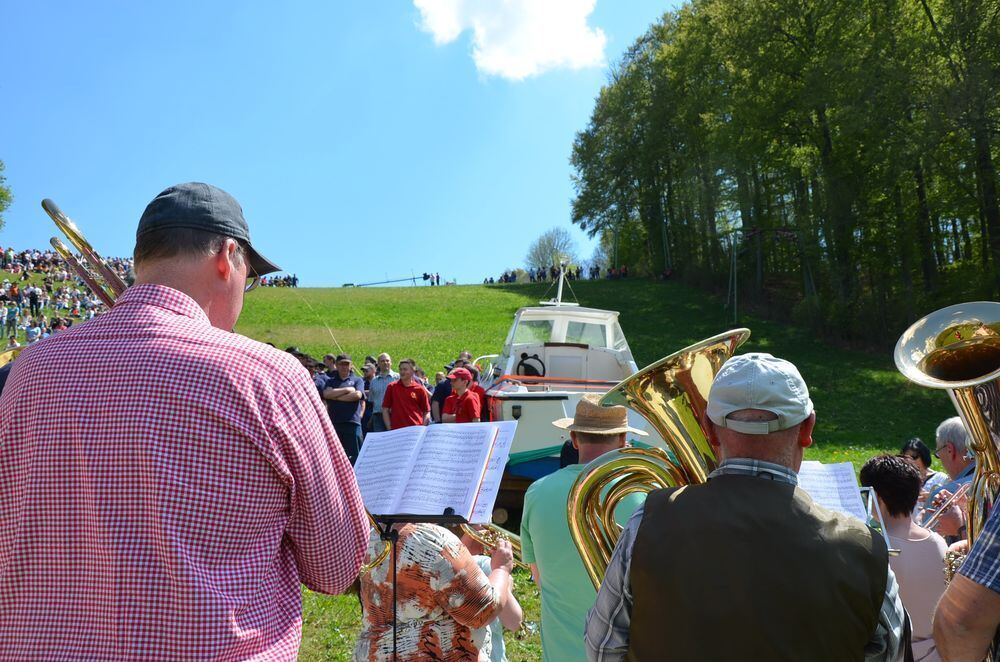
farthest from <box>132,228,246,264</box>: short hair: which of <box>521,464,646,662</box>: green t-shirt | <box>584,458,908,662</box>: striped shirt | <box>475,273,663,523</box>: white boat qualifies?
<box>475,273,663,523</box>: white boat

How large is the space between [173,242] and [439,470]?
1250mm

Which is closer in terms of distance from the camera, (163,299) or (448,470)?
(163,299)

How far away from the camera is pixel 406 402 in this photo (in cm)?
1077

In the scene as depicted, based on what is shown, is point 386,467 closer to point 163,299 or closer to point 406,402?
point 163,299

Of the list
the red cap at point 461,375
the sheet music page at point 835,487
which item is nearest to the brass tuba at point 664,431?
the sheet music page at point 835,487

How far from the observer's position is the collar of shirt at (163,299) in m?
1.84

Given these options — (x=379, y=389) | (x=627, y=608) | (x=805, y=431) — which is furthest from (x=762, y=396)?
(x=379, y=389)

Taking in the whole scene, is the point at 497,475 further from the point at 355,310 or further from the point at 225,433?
the point at 355,310

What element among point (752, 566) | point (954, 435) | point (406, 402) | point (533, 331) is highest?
point (533, 331)

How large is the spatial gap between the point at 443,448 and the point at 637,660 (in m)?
1.04

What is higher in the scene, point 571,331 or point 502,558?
point 571,331

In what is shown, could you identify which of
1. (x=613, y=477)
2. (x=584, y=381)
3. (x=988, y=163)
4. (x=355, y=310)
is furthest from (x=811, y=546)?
(x=355, y=310)

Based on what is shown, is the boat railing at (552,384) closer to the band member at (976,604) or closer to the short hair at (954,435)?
the short hair at (954,435)

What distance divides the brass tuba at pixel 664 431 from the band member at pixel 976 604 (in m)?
0.77
